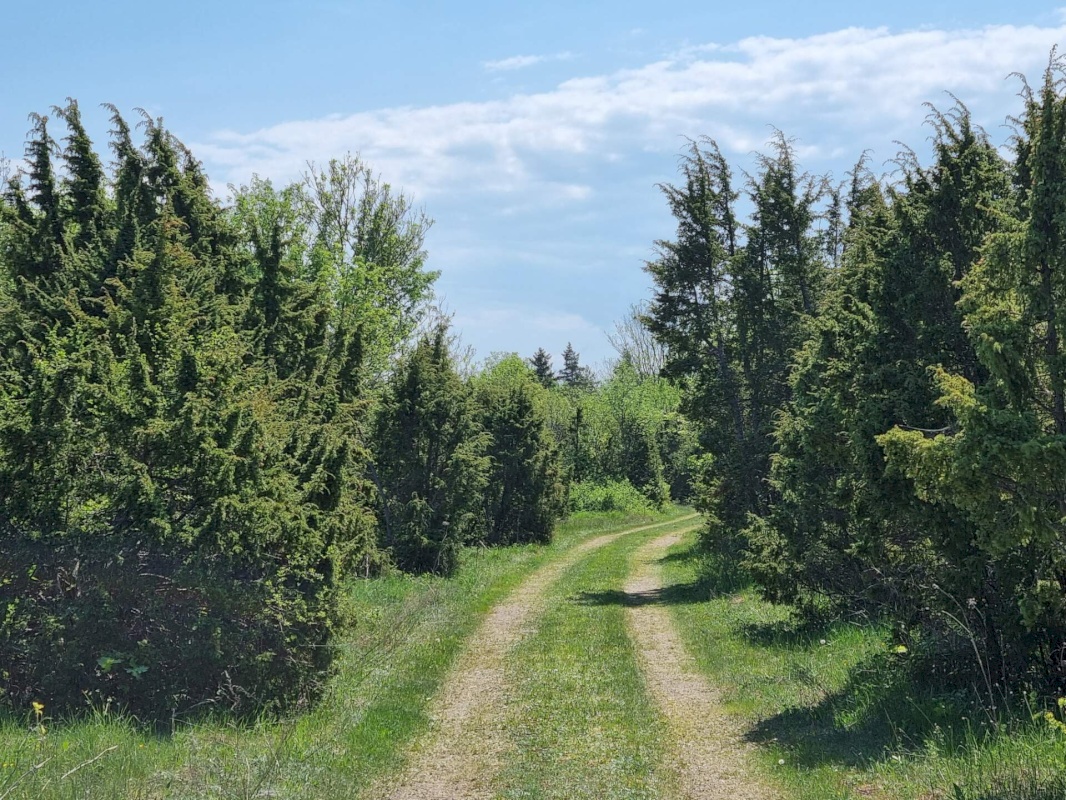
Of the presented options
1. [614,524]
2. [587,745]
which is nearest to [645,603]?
[587,745]

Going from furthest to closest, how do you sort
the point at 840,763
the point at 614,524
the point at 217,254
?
the point at 614,524, the point at 217,254, the point at 840,763

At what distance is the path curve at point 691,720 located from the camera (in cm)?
782

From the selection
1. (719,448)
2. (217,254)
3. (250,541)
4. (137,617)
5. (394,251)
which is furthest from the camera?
(394,251)

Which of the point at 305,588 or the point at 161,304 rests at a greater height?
the point at 161,304

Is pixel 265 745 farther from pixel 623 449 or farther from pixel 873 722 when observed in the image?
pixel 623 449

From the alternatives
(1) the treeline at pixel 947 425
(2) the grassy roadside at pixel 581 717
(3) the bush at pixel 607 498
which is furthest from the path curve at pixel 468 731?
(3) the bush at pixel 607 498

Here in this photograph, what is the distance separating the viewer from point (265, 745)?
850 cm

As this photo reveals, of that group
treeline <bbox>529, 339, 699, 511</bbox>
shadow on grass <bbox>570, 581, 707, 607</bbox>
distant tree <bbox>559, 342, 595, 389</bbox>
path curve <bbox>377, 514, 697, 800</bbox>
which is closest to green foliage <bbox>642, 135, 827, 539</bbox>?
shadow on grass <bbox>570, 581, 707, 607</bbox>

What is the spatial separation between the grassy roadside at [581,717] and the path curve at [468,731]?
0.72 ft

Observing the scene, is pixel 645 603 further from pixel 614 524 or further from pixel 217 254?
pixel 614 524

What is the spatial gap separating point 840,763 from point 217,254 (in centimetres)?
1246

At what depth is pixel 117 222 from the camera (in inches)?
528

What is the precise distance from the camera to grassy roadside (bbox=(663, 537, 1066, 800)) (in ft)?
21.6

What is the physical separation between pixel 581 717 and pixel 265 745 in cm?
375
